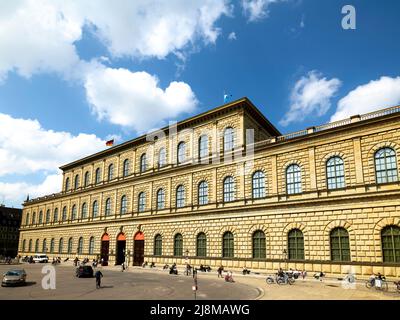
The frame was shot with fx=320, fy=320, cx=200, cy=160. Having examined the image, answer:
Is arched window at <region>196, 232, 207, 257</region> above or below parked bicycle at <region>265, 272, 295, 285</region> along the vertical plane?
above

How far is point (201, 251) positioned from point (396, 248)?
20.7 metres

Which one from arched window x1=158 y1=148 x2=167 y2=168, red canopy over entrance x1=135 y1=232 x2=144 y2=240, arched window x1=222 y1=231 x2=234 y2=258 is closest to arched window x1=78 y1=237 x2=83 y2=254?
red canopy over entrance x1=135 y1=232 x2=144 y2=240

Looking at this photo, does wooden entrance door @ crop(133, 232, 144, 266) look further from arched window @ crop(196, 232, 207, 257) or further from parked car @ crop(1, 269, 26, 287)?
parked car @ crop(1, 269, 26, 287)

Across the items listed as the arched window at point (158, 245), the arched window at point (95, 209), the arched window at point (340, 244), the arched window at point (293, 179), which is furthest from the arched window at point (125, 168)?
the arched window at point (340, 244)

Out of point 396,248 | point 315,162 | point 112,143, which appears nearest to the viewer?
point 396,248

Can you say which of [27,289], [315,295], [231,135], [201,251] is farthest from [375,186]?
[27,289]

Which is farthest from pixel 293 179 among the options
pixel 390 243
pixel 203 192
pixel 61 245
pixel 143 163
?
pixel 61 245

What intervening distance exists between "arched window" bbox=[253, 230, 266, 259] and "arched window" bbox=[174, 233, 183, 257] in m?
11.0

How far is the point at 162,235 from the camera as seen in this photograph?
43.9 m

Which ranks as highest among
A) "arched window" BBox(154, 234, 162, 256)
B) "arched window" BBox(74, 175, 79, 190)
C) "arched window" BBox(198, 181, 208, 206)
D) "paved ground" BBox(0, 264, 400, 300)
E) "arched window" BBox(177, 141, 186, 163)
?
"arched window" BBox(177, 141, 186, 163)

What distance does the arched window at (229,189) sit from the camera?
1474 inches

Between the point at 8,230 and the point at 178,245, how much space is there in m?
98.1

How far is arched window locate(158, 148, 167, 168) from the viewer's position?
47525 mm
